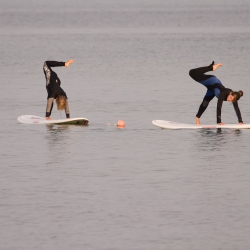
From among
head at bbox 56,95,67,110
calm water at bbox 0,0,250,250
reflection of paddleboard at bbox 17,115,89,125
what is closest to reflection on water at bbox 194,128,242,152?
calm water at bbox 0,0,250,250

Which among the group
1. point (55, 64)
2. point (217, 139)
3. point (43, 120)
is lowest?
point (217, 139)

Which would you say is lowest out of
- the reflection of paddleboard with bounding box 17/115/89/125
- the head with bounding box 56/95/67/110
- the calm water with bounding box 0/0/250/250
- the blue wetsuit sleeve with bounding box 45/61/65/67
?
the calm water with bounding box 0/0/250/250

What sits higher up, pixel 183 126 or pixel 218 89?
pixel 218 89

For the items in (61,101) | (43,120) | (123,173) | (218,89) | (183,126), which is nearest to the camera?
(123,173)

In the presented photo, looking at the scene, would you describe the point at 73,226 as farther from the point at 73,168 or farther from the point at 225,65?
the point at 225,65

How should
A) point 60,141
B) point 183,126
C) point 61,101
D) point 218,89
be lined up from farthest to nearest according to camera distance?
point 61,101
point 183,126
point 218,89
point 60,141

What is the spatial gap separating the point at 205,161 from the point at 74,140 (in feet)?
14.5

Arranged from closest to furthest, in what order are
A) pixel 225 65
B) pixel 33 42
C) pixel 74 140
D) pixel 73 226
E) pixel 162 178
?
pixel 73 226 → pixel 162 178 → pixel 74 140 → pixel 225 65 → pixel 33 42

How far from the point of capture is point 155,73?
5153 centimetres

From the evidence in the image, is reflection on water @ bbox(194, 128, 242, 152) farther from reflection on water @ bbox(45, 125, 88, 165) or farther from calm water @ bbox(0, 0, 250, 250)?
reflection on water @ bbox(45, 125, 88, 165)

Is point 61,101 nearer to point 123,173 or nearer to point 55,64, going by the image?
point 55,64

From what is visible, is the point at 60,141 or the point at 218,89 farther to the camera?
the point at 218,89

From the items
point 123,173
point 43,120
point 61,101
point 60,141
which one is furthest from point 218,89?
point 123,173

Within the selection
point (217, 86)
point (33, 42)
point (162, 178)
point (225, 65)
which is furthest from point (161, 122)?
point (33, 42)
